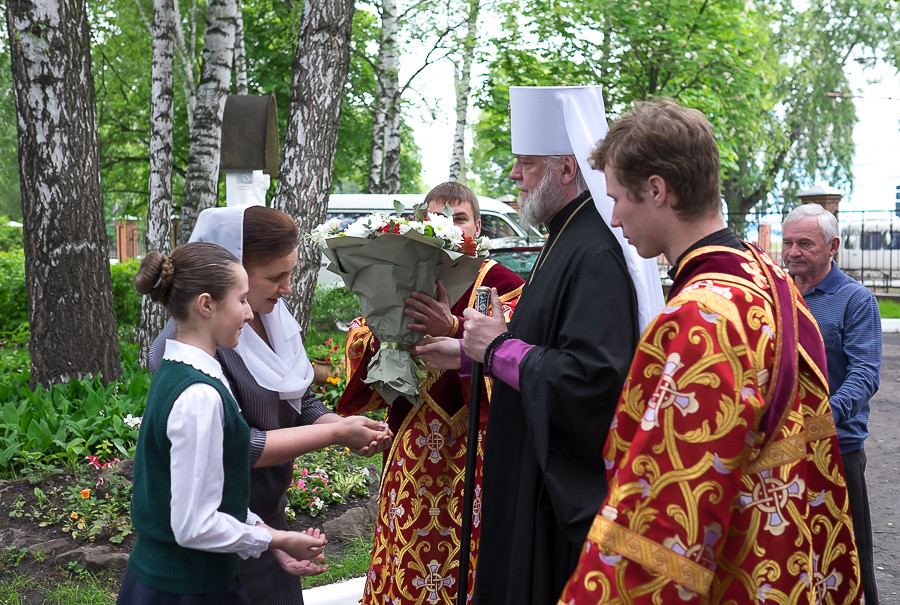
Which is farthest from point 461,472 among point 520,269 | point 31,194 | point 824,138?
point 824,138

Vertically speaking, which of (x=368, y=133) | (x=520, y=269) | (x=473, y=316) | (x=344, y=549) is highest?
(x=368, y=133)

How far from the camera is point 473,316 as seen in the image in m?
2.73

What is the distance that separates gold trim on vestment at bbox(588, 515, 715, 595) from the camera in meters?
1.62

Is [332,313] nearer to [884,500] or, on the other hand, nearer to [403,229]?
[884,500]

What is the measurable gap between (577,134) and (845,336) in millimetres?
1888

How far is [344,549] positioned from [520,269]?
801cm

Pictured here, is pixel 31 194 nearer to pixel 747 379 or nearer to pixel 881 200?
pixel 747 379

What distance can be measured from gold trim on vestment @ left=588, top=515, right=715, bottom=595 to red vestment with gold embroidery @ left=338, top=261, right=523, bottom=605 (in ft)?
5.44

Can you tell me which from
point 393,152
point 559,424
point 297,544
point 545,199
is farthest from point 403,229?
point 393,152

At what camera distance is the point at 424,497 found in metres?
3.42

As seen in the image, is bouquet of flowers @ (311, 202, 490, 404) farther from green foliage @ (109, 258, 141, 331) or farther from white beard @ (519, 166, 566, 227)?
green foliage @ (109, 258, 141, 331)

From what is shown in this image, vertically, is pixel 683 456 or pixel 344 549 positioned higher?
pixel 683 456

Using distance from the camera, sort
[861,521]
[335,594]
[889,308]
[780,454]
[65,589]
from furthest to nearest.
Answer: [889,308]
[335,594]
[65,589]
[861,521]
[780,454]

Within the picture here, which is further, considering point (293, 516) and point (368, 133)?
point (368, 133)
